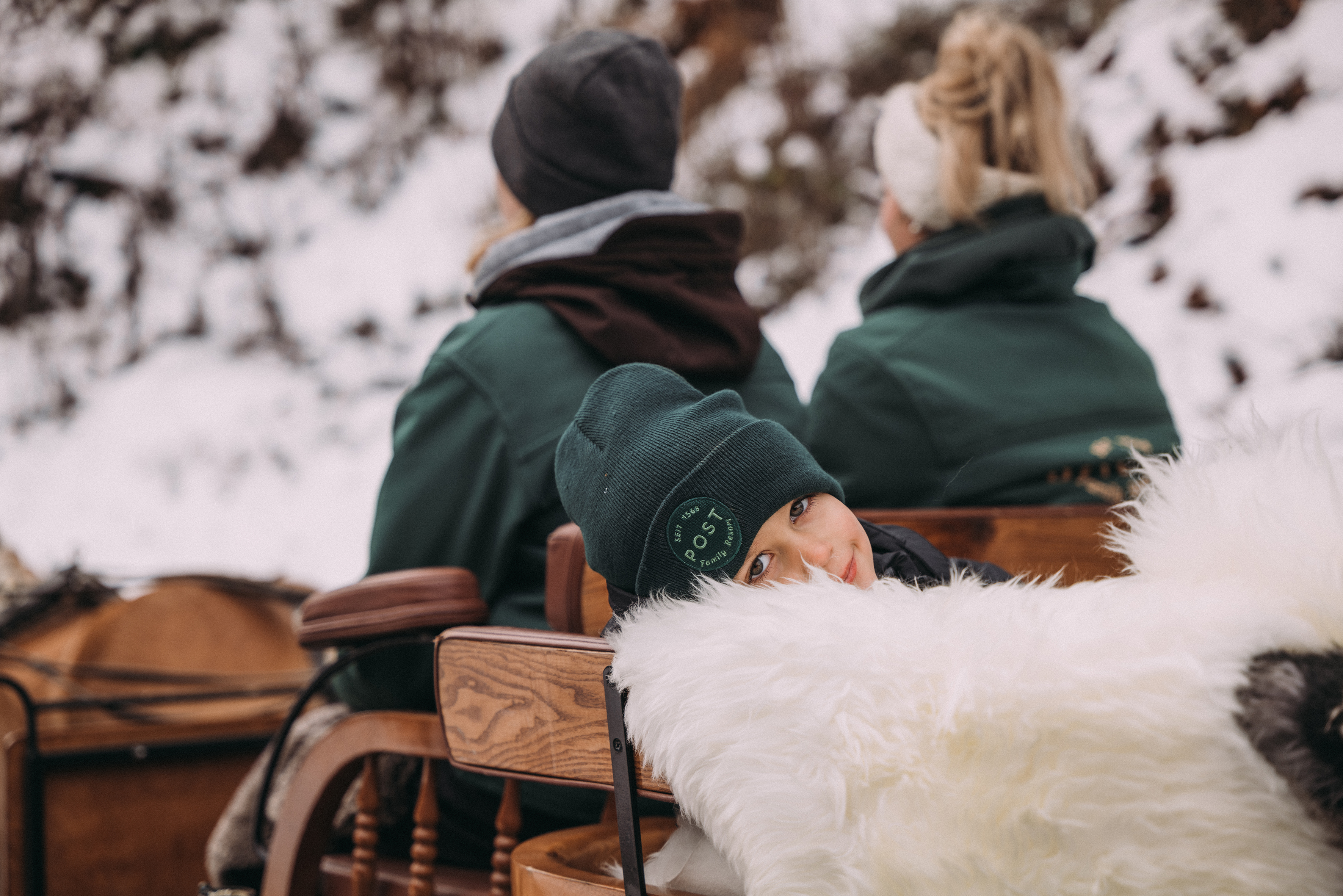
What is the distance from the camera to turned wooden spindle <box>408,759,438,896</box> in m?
0.98

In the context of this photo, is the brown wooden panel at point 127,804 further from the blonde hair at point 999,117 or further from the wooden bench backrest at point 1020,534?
the blonde hair at point 999,117

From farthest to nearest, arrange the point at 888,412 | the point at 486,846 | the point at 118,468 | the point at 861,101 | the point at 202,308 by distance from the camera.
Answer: the point at 202,308, the point at 118,468, the point at 861,101, the point at 888,412, the point at 486,846

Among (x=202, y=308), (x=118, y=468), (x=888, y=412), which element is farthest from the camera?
(x=202, y=308)

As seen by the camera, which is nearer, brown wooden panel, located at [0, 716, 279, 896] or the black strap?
the black strap

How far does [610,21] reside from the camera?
4.83 meters

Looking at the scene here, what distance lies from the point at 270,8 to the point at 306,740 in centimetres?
513

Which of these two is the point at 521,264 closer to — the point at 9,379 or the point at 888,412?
the point at 888,412

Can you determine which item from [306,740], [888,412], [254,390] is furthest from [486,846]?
[254,390]

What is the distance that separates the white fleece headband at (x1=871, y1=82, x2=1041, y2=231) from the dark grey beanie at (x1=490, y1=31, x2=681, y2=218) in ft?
1.58

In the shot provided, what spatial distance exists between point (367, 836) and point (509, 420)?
489 mm

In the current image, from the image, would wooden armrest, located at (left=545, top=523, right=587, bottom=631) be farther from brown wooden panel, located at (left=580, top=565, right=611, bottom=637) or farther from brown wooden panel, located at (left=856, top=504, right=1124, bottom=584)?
brown wooden panel, located at (left=856, top=504, right=1124, bottom=584)

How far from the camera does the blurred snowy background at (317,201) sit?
3.87 m

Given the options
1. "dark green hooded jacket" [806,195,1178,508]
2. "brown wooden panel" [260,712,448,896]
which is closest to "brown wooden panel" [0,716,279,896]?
"brown wooden panel" [260,712,448,896]

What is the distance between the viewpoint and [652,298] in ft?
4.09
